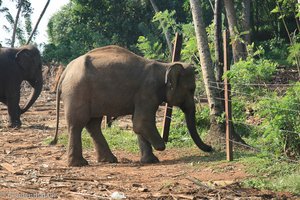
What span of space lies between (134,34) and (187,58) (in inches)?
1058

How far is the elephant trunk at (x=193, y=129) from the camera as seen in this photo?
439 inches

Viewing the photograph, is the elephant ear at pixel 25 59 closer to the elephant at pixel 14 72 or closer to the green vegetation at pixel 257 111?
the elephant at pixel 14 72

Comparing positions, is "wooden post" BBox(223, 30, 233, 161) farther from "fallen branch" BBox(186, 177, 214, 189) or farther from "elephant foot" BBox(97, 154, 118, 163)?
"elephant foot" BBox(97, 154, 118, 163)

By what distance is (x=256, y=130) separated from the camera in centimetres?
1134

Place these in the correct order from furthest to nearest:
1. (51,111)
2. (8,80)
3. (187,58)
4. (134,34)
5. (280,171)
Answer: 1. (134,34)
2. (51,111)
3. (8,80)
4. (187,58)
5. (280,171)

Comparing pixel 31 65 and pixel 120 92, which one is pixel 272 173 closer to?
pixel 120 92

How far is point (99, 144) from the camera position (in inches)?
444

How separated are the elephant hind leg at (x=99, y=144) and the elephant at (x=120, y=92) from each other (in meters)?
0.02

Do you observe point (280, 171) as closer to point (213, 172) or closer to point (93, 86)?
point (213, 172)

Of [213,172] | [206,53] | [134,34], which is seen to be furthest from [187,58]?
[134,34]

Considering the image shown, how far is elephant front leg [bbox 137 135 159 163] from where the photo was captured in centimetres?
1080

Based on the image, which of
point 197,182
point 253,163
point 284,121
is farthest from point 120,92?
point 197,182

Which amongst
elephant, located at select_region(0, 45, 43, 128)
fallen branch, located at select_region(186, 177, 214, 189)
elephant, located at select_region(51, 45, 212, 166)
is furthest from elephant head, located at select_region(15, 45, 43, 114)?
fallen branch, located at select_region(186, 177, 214, 189)

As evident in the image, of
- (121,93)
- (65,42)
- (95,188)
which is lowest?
(95,188)
